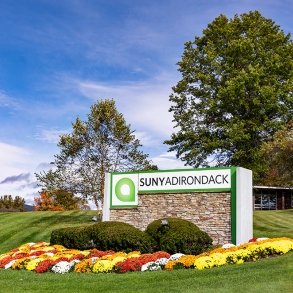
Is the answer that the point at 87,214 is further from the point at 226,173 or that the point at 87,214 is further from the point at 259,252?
the point at 259,252

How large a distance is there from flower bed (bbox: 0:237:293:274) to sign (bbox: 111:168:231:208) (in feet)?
18.3

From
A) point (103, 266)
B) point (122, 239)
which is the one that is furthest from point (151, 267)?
point (122, 239)

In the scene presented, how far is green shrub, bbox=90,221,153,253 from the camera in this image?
65.2ft

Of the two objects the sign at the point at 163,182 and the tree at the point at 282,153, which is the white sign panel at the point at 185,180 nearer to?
the sign at the point at 163,182

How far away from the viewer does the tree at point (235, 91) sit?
132ft

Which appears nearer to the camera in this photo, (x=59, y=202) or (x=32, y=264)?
(x=32, y=264)

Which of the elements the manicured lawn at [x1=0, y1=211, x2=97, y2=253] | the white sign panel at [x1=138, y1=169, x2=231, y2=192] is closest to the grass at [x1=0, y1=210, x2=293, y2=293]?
the white sign panel at [x1=138, y1=169, x2=231, y2=192]

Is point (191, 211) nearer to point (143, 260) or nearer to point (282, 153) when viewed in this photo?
point (143, 260)

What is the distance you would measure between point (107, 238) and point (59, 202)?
29066 mm

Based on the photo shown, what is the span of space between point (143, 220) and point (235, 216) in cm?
458

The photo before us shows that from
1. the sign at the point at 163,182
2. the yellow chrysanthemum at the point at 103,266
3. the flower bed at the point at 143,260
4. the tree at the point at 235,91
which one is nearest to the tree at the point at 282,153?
the tree at the point at 235,91

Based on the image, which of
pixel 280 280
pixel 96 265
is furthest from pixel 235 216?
pixel 280 280

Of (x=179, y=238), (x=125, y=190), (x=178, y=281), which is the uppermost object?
(x=125, y=190)

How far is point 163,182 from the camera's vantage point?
2419 centimetres
